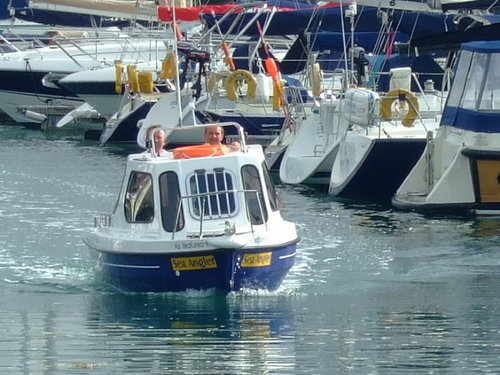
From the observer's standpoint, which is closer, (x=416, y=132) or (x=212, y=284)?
(x=212, y=284)

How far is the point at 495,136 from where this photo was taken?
2795 cm

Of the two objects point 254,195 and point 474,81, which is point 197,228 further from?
point 474,81

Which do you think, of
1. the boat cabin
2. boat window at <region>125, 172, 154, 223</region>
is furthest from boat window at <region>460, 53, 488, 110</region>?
boat window at <region>125, 172, 154, 223</region>

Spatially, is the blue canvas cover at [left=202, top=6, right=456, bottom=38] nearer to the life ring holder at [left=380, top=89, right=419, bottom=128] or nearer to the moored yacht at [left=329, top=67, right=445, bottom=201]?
the moored yacht at [left=329, top=67, right=445, bottom=201]

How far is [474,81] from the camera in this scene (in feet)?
93.3

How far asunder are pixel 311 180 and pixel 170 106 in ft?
22.6

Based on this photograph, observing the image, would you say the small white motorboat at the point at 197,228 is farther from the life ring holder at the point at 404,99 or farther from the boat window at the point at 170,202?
the life ring holder at the point at 404,99

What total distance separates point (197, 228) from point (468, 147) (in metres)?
9.23

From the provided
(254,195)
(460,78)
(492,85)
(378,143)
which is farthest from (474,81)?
(254,195)

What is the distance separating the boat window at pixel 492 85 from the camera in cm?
2814

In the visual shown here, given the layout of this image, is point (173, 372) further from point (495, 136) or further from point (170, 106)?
point (170, 106)

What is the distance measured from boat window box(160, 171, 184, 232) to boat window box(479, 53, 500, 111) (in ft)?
30.3

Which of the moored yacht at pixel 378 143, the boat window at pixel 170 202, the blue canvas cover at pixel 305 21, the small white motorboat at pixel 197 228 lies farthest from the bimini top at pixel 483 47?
Result: the blue canvas cover at pixel 305 21

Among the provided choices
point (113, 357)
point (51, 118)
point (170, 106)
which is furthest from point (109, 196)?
point (51, 118)
